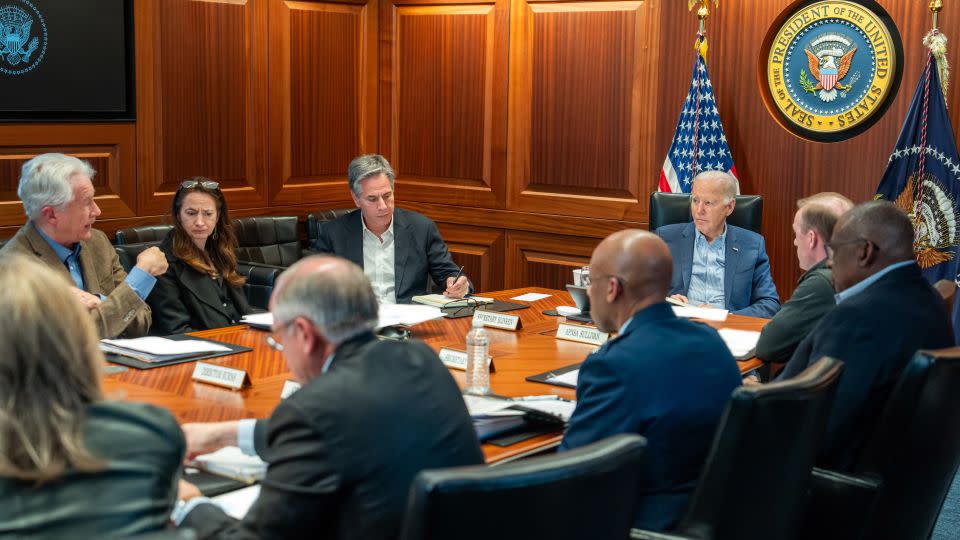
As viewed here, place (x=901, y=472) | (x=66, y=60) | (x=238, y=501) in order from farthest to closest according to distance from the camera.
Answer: (x=66, y=60) → (x=901, y=472) → (x=238, y=501)

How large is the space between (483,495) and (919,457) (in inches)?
65.6

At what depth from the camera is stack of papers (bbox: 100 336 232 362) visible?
336 cm

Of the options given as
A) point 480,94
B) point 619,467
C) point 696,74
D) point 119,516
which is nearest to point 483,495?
point 619,467

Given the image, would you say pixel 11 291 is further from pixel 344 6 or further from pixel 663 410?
pixel 344 6

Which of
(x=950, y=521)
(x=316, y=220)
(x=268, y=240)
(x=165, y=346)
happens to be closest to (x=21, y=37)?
(x=268, y=240)

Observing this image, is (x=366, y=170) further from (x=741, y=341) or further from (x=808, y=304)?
(x=808, y=304)

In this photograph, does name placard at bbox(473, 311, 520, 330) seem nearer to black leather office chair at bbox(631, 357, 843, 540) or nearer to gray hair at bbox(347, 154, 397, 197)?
gray hair at bbox(347, 154, 397, 197)

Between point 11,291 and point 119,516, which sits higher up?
point 11,291

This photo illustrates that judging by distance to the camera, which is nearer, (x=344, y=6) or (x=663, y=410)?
(x=663, y=410)

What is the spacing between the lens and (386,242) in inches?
200

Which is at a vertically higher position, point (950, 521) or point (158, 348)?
point (158, 348)

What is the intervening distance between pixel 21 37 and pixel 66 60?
273mm

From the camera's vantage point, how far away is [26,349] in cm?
162

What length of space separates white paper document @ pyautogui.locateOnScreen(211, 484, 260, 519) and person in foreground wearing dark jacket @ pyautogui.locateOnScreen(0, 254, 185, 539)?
1.39ft
